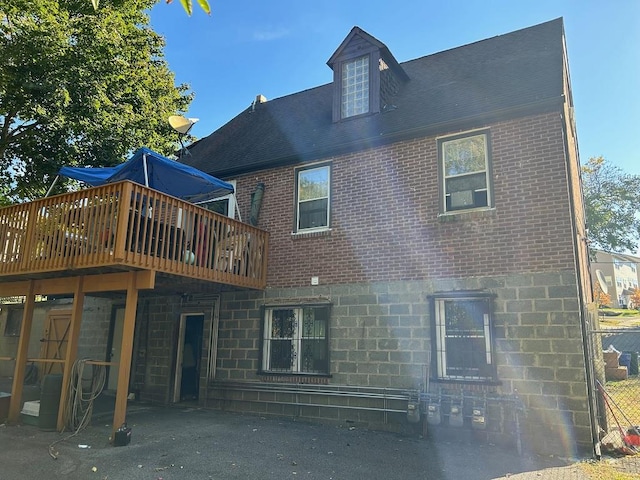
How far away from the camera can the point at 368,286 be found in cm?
946

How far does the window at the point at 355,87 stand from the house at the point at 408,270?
0.16ft

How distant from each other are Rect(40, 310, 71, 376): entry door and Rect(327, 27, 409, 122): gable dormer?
386 inches

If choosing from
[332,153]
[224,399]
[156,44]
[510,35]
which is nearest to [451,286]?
[332,153]

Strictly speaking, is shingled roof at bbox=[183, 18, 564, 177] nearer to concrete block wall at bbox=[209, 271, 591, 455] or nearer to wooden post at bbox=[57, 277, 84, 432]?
concrete block wall at bbox=[209, 271, 591, 455]

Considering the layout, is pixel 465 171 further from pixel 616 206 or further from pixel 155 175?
pixel 616 206

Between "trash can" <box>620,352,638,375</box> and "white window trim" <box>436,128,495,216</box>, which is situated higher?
"white window trim" <box>436,128,495,216</box>

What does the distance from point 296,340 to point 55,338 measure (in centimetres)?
804

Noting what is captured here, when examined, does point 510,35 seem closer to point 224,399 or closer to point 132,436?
point 224,399

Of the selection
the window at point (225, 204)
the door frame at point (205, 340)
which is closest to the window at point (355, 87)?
the window at point (225, 204)

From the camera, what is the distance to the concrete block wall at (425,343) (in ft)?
23.8

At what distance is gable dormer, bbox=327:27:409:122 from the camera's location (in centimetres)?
1116

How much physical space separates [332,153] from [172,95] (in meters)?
9.64

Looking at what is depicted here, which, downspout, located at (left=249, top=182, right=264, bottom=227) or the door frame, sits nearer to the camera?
the door frame

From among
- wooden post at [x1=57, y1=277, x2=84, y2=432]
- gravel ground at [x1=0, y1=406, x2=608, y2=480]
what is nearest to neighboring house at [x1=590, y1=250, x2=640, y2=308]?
gravel ground at [x1=0, y1=406, x2=608, y2=480]
